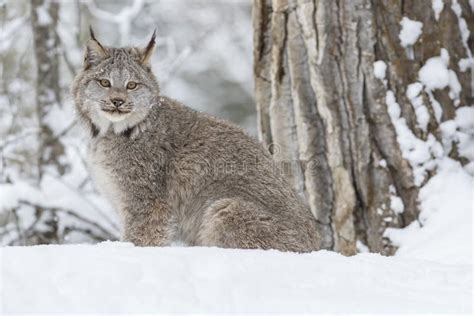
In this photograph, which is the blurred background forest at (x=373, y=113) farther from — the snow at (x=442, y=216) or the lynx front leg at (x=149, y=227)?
the lynx front leg at (x=149, y=227)

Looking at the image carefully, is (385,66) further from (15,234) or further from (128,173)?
(15,234)

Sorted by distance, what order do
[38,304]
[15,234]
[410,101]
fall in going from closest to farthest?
[38,304], [410,101], [15,234]

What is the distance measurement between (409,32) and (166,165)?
1.97 meters

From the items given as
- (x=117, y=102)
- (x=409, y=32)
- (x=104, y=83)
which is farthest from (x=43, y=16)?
(x=409, y=32)

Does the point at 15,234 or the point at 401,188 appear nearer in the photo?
the point at 401,188

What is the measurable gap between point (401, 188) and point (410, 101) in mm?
621

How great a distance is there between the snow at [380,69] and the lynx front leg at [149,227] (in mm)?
1795

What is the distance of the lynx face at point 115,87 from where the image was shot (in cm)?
526

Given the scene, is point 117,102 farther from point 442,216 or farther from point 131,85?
point 442,216

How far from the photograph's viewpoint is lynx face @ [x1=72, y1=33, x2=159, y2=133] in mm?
5258

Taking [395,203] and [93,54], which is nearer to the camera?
[93,54]

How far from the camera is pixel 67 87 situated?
9.16 m

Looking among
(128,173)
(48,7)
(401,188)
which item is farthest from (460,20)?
(48,7)

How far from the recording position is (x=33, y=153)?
9781 mm
